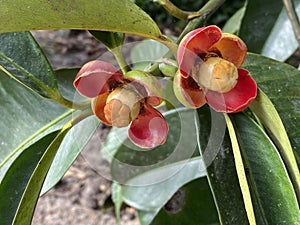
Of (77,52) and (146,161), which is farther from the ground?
(146,161)

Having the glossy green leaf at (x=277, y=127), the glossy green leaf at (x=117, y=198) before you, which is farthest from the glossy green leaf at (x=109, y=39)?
the glossy green leaf at (x=117, y=198)

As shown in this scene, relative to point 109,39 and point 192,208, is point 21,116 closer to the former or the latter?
point 109,39

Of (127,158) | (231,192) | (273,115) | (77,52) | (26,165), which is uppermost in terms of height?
(273,115)

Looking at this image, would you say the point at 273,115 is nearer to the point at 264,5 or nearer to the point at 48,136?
the point at 48,136

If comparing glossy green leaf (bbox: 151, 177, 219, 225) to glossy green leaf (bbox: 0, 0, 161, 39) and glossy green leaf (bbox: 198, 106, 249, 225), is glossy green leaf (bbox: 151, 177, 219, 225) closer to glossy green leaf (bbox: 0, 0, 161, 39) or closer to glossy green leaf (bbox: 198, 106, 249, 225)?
glossy green leaf (bbox: 198, 106, 249, 225)

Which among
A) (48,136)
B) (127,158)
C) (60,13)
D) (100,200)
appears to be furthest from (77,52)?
(60,13)

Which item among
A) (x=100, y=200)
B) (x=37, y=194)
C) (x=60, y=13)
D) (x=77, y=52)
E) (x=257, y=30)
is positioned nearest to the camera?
(x=60, y=13)
